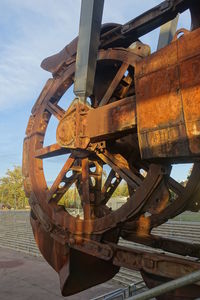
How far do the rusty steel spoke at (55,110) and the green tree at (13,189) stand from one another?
151 ft

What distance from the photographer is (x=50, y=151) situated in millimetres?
3715

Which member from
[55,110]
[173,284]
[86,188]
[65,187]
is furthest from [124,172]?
[173,284]

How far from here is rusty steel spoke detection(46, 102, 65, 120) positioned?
3950 millimetres

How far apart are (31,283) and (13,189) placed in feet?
130

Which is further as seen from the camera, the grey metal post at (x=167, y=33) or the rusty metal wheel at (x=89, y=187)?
the grey metal post at (x=167, y=33)

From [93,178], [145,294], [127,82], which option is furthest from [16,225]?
[145,294]

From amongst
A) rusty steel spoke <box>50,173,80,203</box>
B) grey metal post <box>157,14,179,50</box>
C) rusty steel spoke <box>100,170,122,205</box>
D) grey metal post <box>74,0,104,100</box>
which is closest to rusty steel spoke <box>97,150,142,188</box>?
grey metal post <box>74,0,104,100</box>

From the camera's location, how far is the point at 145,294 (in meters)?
1.75

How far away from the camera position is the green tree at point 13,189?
4797cm

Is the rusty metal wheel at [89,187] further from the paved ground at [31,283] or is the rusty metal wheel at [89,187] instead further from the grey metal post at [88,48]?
the paved ground at [31,283]

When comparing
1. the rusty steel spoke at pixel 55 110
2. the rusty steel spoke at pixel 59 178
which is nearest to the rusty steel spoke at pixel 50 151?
the rusty steel spoke at pixel 59 178

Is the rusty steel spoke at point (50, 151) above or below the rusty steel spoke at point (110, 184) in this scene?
above

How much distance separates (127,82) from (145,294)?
9.22 feet

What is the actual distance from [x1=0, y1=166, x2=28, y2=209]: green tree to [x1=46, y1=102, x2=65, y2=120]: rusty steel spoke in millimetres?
45896
